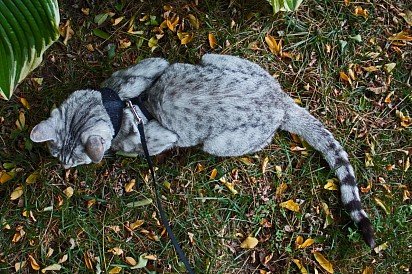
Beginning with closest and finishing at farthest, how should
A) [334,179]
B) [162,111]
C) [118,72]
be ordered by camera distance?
[162,111]
[118,72]
[334,179]

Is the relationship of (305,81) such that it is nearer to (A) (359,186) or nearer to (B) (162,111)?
(A) (359,186)

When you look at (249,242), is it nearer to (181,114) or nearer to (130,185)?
(130,185)

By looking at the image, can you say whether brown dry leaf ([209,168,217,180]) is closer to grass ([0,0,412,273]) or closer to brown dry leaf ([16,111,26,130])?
grass ([0,0,412,273])

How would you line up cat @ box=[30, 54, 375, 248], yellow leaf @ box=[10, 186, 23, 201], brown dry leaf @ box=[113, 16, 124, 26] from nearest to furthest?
1. cat @ box=[30, 54, 375, 248]
2. yellow leaf @ box=[10, 186, 23, 201]
3. brown dry leaf @ box=[113, 16, 124, 26]

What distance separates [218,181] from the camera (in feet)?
10.2

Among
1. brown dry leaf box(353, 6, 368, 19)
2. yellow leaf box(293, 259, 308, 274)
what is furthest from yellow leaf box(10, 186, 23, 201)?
brown dry leaf box(353, 6, 368, 19)

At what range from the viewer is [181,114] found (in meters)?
2.64

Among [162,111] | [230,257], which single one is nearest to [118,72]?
[162,111]

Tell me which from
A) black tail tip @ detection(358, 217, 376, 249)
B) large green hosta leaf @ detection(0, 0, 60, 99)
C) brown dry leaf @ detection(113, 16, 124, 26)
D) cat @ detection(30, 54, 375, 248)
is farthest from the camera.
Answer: brown dry leaf @ detection(113, 16, 124, 26)

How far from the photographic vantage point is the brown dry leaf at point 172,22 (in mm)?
3088

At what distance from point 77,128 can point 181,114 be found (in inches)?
19.8

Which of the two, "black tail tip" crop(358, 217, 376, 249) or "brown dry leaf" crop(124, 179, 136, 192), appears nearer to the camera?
"black tail tip" crop(358, 217, 376, 249)

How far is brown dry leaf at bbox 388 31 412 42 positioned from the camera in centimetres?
319

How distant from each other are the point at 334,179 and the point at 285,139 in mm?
351
